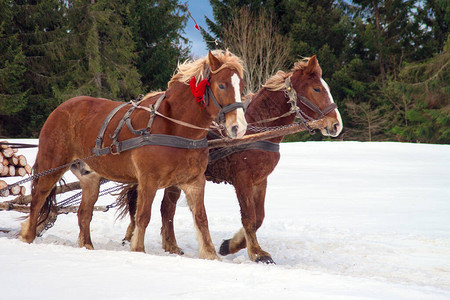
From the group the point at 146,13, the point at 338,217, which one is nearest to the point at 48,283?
the point at 338,217

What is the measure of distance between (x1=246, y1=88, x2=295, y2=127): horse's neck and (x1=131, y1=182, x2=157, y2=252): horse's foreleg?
5.43ft

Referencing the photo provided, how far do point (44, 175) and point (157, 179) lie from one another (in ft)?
5.82

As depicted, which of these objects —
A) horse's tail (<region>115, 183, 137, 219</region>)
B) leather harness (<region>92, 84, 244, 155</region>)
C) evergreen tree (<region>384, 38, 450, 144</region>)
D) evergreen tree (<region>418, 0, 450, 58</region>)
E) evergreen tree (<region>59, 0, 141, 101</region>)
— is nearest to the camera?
leather harness (<region>92, 84, 244, 155</region>)

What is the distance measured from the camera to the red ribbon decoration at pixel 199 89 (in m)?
4.30

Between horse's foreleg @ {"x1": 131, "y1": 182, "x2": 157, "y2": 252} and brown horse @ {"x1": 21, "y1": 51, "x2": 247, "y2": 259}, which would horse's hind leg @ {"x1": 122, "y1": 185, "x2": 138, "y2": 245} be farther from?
horse's foreleg @ {"x1": 131, "y1": 182, "x2": 157, "y2": 252}

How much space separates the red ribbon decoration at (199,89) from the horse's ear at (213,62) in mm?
145

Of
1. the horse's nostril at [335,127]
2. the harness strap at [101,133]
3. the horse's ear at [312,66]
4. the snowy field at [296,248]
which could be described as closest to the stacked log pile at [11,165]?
the snowy field at [296,248]

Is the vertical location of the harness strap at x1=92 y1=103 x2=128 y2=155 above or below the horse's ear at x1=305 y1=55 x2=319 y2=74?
below

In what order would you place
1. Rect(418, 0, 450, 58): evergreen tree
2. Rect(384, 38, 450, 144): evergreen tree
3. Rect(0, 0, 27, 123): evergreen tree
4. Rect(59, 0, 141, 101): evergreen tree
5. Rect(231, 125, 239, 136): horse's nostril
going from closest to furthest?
1. Rect(231, 125, 239, 136): horse's nostril
2. Rect(0, 0, 27, 123): evergreen tree
3. Rect(59, 0, 141, 101): evergreen tree
4. Rect(384, 38, 450, 144): evergreen tree
5. Rect(418, 0, 450, 58): evergreen tree

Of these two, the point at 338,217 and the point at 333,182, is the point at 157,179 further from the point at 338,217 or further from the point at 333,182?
the point at 333,182

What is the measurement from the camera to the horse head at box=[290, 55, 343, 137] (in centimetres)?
491

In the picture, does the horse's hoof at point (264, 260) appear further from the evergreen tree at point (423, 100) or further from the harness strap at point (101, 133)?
the evergreen tree at point (423, 100)

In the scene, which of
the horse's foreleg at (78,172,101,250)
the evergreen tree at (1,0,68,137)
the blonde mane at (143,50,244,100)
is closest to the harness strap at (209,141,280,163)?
the blonde mane at (143,50,244,100)

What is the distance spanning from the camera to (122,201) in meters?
6.27
